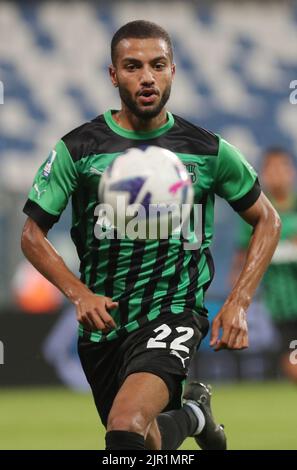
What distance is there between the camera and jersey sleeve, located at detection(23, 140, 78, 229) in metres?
5.05

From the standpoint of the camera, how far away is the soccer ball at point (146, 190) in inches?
183

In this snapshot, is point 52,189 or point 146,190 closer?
point 146,190

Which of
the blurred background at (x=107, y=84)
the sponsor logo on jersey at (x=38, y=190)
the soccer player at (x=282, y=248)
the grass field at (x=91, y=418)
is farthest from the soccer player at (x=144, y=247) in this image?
the blurred background at (x=107, y=84)

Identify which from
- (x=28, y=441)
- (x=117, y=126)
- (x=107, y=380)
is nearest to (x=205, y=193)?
(x=117, y=126)

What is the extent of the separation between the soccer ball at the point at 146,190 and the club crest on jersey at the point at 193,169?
10.4 inches

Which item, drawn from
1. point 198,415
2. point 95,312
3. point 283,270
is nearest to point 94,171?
point 95,312

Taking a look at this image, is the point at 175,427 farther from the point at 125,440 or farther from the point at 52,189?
the point at 52,189

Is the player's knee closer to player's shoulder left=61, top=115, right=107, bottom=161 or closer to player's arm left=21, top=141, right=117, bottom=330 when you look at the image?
player's arm left=21, top=141, right=117, bottom=330

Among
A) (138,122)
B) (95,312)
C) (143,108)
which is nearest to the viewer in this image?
(95,312)

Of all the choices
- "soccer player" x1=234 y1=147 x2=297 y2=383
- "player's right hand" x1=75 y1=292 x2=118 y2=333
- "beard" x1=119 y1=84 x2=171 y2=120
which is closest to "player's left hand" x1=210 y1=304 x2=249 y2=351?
"player's right hand" x1=75 y1=292 x2=118 y2=333

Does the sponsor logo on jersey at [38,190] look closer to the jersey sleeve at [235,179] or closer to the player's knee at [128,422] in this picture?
the jersey sleeve at [235,179]

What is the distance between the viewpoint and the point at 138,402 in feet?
15.0

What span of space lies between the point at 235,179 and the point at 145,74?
0.68m

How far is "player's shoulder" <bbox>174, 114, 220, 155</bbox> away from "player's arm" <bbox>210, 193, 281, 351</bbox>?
1.08 feet
